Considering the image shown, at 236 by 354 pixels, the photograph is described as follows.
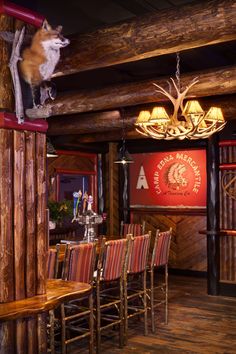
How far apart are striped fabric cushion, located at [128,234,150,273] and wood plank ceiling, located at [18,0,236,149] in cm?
162

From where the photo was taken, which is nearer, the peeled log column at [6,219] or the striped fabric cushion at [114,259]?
the peeled log column at [6,219]

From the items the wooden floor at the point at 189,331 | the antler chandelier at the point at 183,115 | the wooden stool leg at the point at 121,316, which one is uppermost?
the antler chandelier at the point at 183,115

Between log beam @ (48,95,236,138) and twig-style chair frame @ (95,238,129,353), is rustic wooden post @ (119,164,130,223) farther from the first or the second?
twig-style chair frame @ (95,238,129,353)

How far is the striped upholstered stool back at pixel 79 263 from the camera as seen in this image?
417 centimetres

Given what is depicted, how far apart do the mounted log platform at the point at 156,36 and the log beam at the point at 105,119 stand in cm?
297

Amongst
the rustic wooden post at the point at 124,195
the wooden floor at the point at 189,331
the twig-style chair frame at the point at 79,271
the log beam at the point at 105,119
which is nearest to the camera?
the twig-style chair frame at the point at 79,271

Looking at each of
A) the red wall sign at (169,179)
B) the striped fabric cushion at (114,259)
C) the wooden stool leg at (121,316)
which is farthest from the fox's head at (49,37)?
the red wall sign at (169,179)

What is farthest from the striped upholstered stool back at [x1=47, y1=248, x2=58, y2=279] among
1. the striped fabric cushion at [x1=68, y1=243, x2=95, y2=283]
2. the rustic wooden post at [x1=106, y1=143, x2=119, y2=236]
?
the rustic wooden post at [x1=106, y1=143, x2=119, y2=236]

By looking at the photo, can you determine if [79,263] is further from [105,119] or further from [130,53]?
[105,119]

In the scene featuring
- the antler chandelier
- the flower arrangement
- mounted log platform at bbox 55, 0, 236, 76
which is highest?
mounted log platform at bbox 55, 0, 236, 76

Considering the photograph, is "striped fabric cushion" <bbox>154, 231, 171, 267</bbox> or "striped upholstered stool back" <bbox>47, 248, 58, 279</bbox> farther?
"striped fabric cushion" <bbox>154, 231, 171, 267</bbox>

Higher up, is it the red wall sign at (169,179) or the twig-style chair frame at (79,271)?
the red wall sign at (169,179)

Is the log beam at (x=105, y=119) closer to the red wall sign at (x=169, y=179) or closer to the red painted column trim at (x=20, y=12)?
the red wall sign at (x=169, y=179)

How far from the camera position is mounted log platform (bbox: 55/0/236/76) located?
2.99 m
